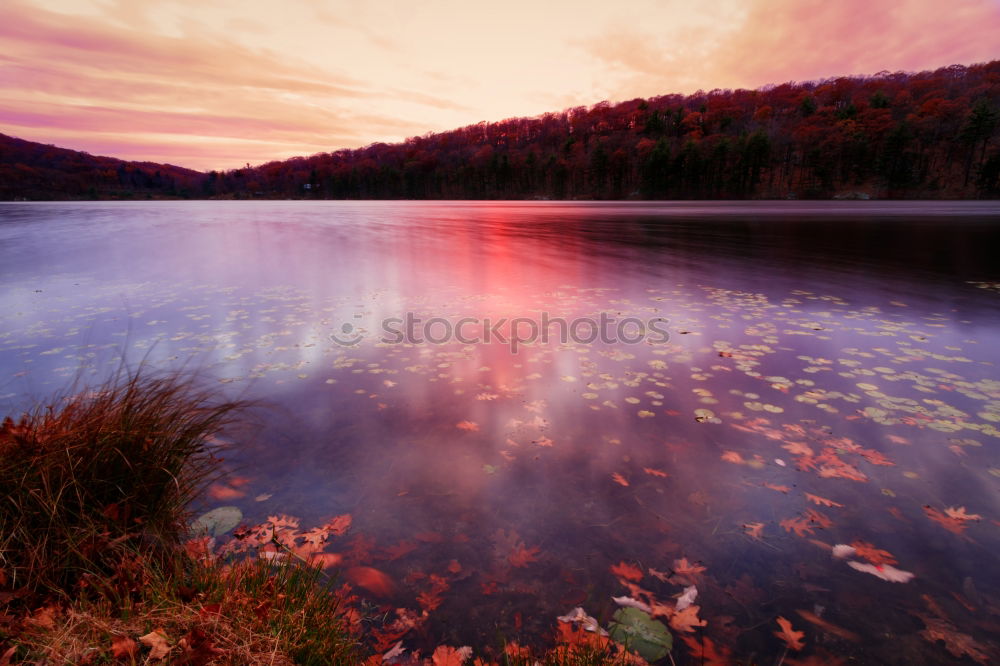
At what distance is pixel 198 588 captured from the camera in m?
2.75

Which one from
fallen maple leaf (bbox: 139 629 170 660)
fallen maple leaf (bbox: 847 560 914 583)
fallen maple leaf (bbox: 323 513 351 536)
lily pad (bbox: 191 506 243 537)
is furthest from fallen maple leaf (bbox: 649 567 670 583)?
lily pad (bbox: 191 506 243 537)

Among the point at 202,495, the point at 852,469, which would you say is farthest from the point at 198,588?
the point at 852,469

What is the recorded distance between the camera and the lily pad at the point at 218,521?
12.7 ft

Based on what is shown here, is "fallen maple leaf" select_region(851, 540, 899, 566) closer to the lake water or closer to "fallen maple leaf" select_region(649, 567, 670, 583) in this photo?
the lake water

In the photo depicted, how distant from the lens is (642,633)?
3.00m

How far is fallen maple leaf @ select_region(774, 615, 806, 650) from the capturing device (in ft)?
9.65

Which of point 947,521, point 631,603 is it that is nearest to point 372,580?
point 631,603

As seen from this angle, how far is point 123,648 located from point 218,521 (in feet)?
6.70

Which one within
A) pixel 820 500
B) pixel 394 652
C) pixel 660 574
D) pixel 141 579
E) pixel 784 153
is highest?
pixel 784 153

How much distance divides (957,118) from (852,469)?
166 m

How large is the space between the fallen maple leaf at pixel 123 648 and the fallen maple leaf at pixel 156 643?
0.11ft

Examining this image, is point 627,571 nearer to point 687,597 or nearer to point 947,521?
point 687,597

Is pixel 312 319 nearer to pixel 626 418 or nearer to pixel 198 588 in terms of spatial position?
pixel 626 418

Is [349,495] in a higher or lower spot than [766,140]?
lower
